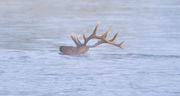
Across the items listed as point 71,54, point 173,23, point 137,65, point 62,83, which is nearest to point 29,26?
point 173,23

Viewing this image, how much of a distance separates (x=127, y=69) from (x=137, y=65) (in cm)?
58

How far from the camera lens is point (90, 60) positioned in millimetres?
14102

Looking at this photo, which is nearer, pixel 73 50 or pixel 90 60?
pixel 90 60

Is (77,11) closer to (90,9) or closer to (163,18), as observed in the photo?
(90,9)

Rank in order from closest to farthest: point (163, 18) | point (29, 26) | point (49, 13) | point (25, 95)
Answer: point (25, 95) → point (29, 26) → point (163, 18) → point (49, 13)

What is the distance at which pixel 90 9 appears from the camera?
30547 mm

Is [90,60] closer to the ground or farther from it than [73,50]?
closer to the ground

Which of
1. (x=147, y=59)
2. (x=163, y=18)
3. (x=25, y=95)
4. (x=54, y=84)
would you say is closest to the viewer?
(x=25, y=95)

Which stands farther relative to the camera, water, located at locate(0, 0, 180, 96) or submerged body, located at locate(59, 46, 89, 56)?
submerged body, located at locate(59, 46, 89, 56)

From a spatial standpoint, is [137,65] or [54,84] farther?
[137,65]

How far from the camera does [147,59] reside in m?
14.3

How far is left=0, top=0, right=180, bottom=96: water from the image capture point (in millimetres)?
11211

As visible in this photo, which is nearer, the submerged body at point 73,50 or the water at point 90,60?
the water at point 90,60

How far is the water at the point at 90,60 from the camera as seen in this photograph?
11.2m
